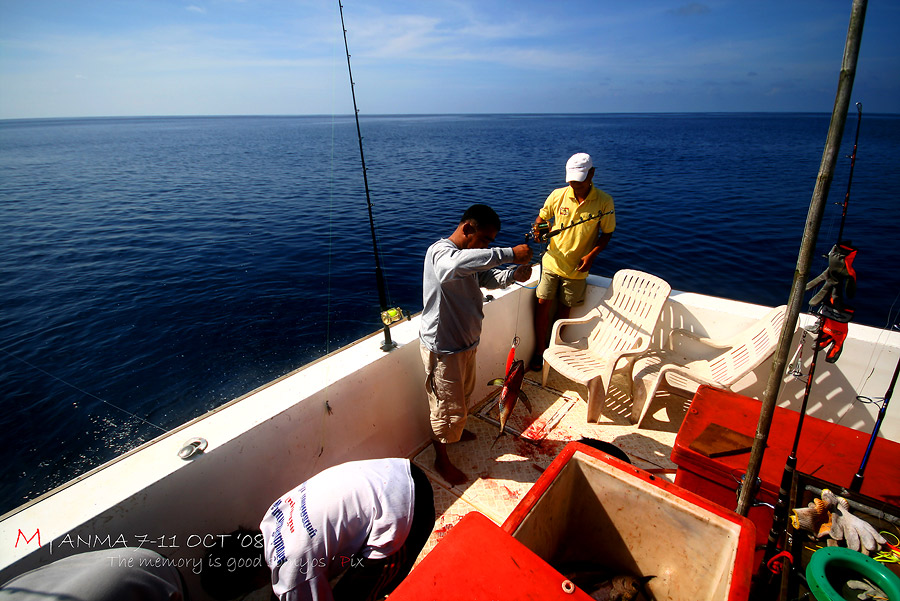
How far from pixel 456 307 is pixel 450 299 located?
0.25 ft

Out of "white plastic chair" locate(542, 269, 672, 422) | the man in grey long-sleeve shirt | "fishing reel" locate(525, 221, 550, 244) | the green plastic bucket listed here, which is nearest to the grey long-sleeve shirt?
the man in grey long-sleeve shirt

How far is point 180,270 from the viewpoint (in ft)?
36.3

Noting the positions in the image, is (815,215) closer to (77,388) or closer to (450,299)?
(450,299)

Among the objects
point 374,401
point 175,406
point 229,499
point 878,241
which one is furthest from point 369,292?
point 878,241

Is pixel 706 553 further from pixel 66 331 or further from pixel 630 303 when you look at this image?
pixel 66 331

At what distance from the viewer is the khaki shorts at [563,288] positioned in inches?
164

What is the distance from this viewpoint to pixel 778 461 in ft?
6.87

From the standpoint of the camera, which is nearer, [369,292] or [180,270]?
[369,292]

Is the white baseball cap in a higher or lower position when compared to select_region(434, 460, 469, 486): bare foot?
higher

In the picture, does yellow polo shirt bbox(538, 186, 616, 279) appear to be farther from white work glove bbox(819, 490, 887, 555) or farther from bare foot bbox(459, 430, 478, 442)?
white work glove bbox(819, 490, 887, 555)

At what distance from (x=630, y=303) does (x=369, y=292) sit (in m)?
7.30

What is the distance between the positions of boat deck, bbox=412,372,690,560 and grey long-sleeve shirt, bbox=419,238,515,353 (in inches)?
40.9

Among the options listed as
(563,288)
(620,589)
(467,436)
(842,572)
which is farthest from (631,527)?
(563,288)

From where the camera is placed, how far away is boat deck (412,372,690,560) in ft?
9.42
